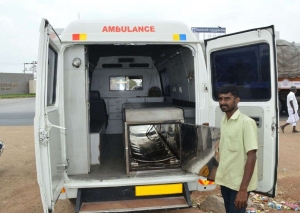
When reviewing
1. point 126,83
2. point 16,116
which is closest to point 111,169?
point 126,83

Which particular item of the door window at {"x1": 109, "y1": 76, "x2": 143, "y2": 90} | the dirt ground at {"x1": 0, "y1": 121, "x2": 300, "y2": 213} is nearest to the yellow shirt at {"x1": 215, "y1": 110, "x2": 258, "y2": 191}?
the dirt ground at {"x1": 0, "y1": 121, "x2": 300, "y2": 213}

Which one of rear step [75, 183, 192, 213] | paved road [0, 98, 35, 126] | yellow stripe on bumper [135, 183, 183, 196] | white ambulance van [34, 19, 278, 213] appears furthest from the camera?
paved road [0, 98, 35, 126]

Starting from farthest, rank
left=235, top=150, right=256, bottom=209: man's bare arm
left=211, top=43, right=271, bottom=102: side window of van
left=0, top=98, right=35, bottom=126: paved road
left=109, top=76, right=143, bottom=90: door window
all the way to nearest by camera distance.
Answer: left=0, top=98, right=35, bottom=126: paved road, left=109, top=76, right=143, bottom=90: door window, left=211, top=43, right=271, bottom=102: side window of van, left=235, top=150, right=256, bottom=209: man's bare arm

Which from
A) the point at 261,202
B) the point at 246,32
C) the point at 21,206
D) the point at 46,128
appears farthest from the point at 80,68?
the point at 261,202

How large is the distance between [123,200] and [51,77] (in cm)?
165

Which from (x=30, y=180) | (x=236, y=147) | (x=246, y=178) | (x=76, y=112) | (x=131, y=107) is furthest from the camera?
(x=30, y=180)

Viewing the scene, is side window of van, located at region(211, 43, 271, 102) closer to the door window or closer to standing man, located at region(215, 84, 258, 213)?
standing man, located at region(215, 84, 258, 213)

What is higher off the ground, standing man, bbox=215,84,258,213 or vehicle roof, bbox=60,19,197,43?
vehicle roof, bbox=60,19,197,43

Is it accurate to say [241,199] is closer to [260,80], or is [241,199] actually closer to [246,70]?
[260,80]

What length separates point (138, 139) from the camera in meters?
6.98

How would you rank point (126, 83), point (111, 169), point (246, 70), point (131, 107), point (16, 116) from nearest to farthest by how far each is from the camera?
point (246, 70) < point (111, 169) < point (131, 107) < point (126, 83) < point (16, 116)

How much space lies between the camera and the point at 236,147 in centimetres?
272

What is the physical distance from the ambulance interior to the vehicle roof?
8.9 inches

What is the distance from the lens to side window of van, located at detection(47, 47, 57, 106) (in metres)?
3.38
